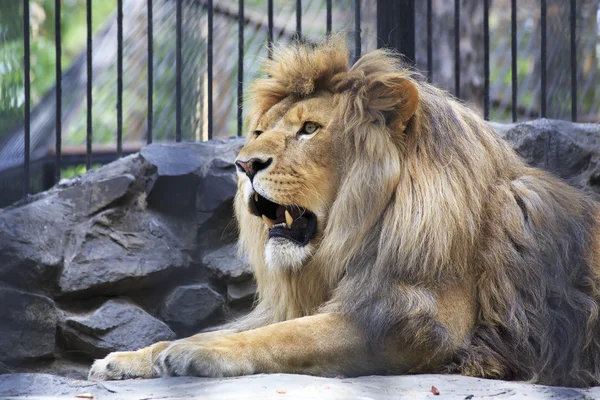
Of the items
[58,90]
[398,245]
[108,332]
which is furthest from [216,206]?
[398,245]

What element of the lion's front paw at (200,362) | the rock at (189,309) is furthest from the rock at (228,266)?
the lion's front paw at (200,362)

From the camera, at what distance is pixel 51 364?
165 inches

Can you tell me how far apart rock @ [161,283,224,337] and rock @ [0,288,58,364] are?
0.56 meters

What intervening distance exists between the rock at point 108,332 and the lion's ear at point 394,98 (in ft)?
5.43

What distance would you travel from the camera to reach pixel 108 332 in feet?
14.0

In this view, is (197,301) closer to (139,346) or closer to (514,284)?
(139,346)

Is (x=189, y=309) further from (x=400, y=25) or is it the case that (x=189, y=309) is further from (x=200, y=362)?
(x=400, y=25)

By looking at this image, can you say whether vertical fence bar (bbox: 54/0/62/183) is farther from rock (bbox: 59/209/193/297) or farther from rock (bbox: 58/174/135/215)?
rock (bbox: 59/209/193/297)

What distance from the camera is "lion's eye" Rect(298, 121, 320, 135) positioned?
11.0 feet

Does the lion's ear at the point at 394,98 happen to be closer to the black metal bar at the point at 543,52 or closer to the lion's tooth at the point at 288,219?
the lion's tooth at the point at 288,219

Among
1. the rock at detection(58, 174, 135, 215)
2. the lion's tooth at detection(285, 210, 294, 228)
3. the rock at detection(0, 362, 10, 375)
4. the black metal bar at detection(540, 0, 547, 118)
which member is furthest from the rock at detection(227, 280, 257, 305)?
the black metal bar at detection(540, 0, 547, 118)

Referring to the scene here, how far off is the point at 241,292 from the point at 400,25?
1.64 meters

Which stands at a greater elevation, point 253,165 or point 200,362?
point 253,165

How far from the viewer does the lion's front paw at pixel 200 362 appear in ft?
9.28
